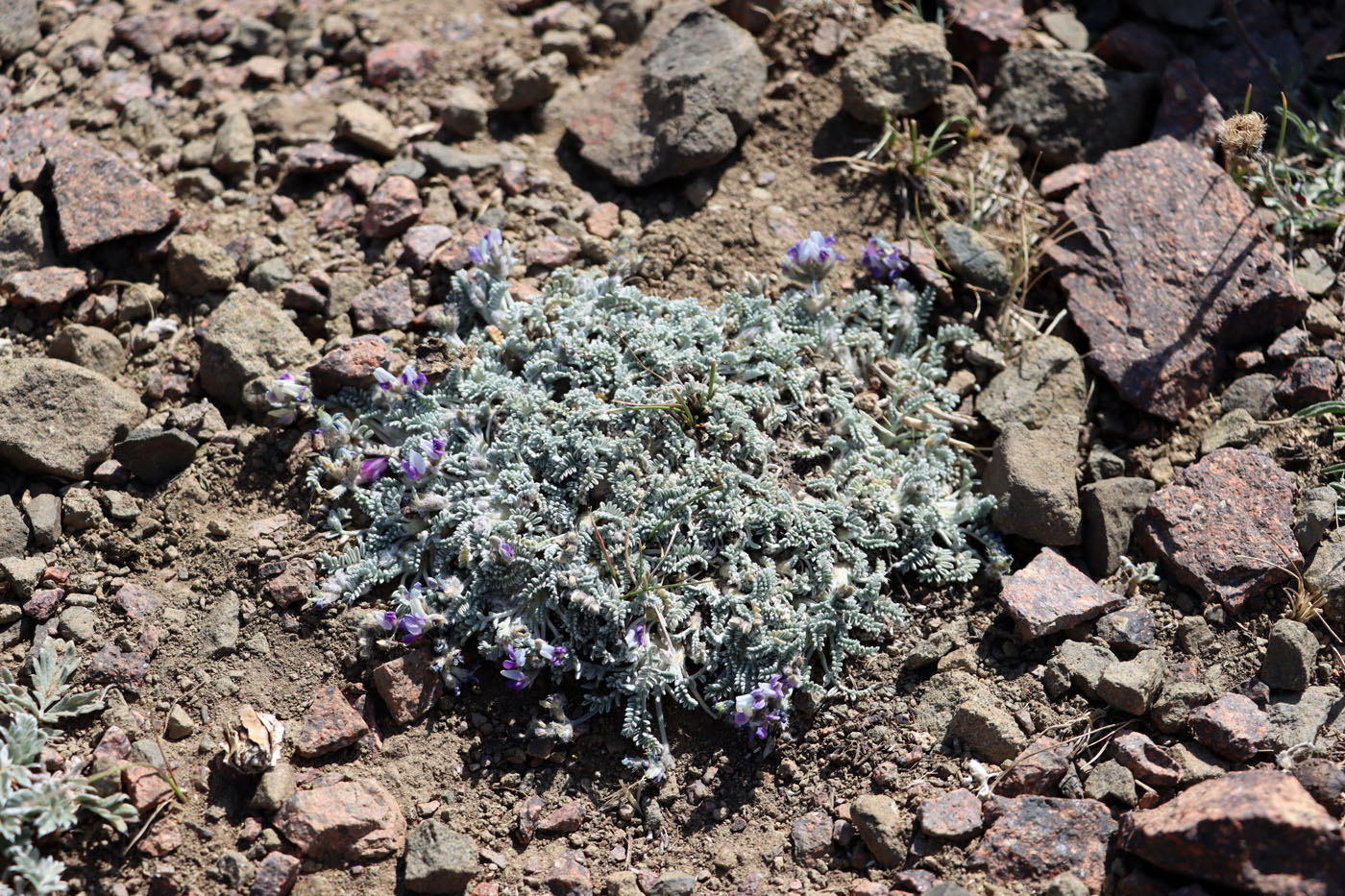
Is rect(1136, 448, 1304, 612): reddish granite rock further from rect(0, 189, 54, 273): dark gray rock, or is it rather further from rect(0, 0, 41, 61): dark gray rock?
rect(0, 0, 41, 61): dark gray rock

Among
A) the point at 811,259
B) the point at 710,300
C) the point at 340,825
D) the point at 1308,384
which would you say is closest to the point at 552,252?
the point at 710,300

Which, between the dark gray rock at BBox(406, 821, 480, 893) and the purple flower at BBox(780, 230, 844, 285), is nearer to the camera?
the dark gray rock at BBox(406, 821, 480, 893)

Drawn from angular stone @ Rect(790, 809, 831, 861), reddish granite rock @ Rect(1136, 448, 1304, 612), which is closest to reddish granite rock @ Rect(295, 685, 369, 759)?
angular stone @ Rect(790, 809, 831, 861)

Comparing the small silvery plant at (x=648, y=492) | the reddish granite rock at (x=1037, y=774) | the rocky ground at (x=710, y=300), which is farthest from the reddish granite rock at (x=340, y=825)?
the reddish granite rock at (x=1037, y=774)

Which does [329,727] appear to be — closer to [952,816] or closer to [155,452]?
[155,452]

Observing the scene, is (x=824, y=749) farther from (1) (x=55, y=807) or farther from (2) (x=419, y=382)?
(1) (x=55, y=807)

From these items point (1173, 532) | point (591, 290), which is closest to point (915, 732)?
point (1173, 532)

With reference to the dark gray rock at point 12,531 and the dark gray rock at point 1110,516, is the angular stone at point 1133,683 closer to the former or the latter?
the dark gray rock at point 1110,516
